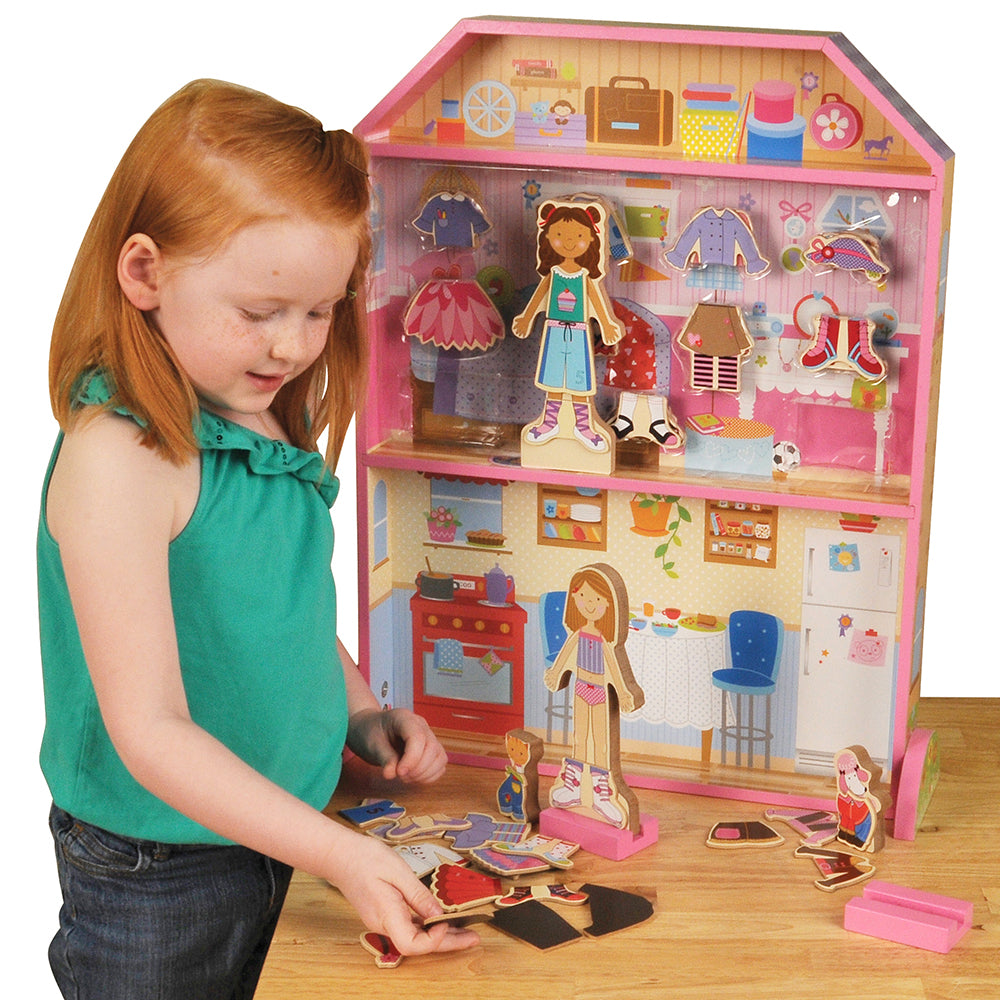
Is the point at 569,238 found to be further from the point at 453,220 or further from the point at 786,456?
the point at 786,456

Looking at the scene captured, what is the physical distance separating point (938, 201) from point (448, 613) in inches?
24.4

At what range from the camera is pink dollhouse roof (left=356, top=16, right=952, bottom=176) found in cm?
155

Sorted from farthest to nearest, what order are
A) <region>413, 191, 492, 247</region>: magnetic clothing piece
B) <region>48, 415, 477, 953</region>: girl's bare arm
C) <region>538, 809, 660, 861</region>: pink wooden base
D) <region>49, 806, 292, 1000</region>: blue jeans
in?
<region>413, 191, 492, 247</region>: magnetic clothing piece
<region>538, 809, 660, 861</region>: pink wooden base
<region>49, 806, 292, 1000</region>: blue jeans
<region>48, 415, 477, 953</region>: girl's bare arm

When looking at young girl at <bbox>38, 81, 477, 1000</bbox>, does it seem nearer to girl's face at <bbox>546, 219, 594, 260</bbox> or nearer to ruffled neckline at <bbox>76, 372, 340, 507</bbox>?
ruffled neckline at <bbox>76, 372, 340, 507</bbox>

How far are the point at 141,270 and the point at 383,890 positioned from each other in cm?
50

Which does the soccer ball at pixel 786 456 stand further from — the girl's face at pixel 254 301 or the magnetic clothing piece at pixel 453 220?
the girl's face at pixel 254 301

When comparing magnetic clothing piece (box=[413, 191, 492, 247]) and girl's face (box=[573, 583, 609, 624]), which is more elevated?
magnetic clothing piece (box=[413, 191, 492, 247])

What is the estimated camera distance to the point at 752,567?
1702 mm

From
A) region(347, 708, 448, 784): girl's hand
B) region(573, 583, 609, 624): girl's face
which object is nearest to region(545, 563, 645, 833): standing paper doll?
region(573, 583, 609, 624): girl's face

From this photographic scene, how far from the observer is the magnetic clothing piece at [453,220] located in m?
1.67

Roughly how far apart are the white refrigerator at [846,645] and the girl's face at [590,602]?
24 centimetres

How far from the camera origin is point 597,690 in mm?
1569

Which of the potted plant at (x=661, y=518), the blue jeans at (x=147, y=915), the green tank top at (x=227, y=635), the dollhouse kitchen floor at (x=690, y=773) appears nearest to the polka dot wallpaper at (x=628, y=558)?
the potted plant at (x=661, y=518)

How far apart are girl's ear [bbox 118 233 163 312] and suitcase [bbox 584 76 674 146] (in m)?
0.47
